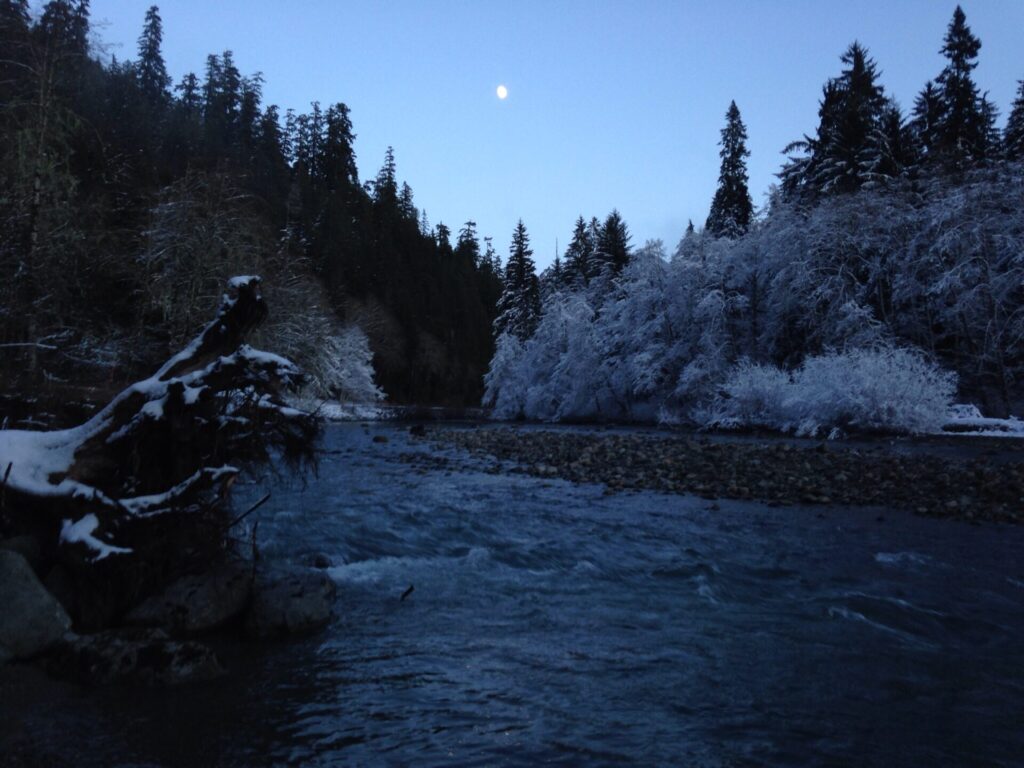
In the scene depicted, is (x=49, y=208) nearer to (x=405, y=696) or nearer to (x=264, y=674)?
(x=264, y=674)

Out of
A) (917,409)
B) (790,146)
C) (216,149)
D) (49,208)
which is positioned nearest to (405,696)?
(49,208)

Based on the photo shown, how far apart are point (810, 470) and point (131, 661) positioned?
14456mm

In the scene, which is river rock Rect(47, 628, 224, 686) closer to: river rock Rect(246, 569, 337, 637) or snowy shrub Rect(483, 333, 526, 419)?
river rock Rect(246, 569, 337, 637)

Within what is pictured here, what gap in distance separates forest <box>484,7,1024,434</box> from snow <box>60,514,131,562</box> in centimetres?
2417

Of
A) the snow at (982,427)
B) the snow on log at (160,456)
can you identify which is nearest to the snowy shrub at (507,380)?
the snow at (982,427)

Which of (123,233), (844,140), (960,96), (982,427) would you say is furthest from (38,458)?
(960,96)

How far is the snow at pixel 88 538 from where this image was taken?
17.3 feet

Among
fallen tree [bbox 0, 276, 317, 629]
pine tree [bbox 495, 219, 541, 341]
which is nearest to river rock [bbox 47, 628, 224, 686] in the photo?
fallen tree [bbox 0, 276, 317, 629]

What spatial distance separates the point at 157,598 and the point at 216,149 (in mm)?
77266

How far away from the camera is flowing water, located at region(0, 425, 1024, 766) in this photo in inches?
149

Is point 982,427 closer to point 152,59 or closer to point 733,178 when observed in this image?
point 733,178

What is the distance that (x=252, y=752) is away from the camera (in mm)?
3660

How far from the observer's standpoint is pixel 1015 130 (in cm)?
3959

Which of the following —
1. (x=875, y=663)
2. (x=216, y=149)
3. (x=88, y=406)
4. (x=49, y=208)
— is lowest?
(x=875, y=663)
